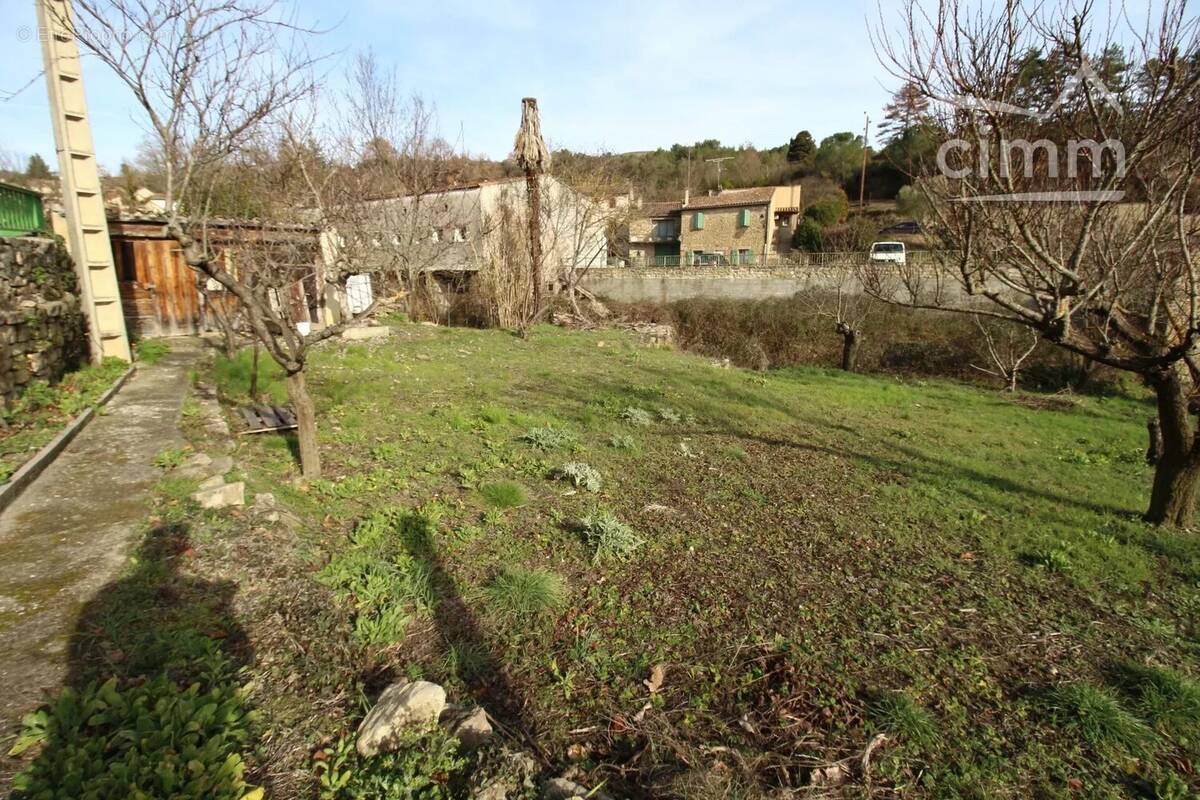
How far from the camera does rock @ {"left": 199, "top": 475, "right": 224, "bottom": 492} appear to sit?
398cm

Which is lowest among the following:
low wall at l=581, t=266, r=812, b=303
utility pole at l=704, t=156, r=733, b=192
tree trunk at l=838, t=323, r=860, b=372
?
tree trunk at l=838, t=323, r=860, b=372

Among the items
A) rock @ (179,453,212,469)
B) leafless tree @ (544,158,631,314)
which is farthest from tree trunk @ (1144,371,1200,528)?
leafless tree @ (544,158,631,314)

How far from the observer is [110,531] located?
335 cm

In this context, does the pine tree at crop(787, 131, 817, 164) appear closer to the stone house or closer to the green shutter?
the stone house

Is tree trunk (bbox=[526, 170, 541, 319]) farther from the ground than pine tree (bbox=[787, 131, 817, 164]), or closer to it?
closer to it

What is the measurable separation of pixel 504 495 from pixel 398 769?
2.85 m

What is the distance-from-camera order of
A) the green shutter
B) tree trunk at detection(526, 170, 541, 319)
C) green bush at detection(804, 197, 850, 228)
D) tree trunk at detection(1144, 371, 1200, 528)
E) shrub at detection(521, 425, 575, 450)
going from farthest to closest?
green bush at detection(804, 197, 850, 228) → tree trunk at detection(526, 170, 541, 319) → shrub at detection(521, 425, 575, 450) → the green shutter → tree trunk at detection(1144, 371, 1200, 528)

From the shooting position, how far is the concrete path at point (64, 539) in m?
2.35

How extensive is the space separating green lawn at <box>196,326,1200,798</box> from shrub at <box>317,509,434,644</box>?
0.02m

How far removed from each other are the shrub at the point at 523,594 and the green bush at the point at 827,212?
3930 cm

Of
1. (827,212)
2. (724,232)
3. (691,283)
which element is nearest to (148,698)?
(691,283)

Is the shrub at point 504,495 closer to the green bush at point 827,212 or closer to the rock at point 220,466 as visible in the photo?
the rock at point 220,466

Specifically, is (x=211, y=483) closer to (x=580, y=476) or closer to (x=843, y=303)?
(x=580, y=476)

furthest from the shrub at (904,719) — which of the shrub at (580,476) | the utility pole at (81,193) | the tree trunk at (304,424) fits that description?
the utility pole at (81,193)
